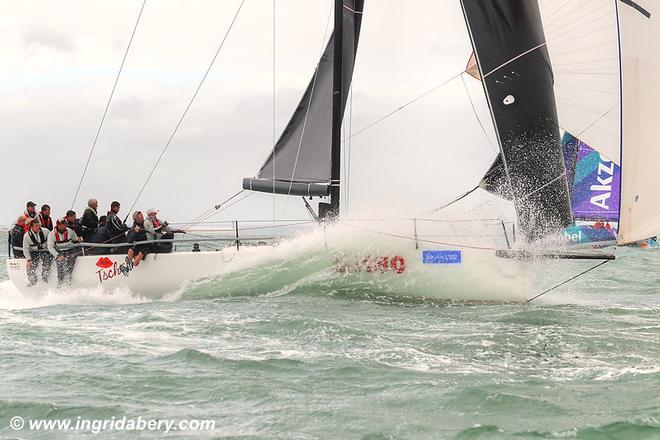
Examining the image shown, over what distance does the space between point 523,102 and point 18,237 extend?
310 inches

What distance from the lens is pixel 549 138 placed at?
1138 cm

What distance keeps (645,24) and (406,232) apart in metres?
4.14

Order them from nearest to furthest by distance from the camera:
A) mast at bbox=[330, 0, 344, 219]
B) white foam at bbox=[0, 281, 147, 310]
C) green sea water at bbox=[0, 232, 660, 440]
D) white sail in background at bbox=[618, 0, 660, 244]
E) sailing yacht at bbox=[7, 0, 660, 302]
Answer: green sea water at bbox=[0, 232, 660, 440] → white sail in background at bbox=[618, 0, 660, 244] → sailing yacht at bbox=[7, 0, 660, 302] → white foam at bbox=[0, 281, 147, 310] → mast at bbox=[330, 0, 344, 219]

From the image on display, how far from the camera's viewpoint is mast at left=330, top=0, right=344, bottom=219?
13016mm

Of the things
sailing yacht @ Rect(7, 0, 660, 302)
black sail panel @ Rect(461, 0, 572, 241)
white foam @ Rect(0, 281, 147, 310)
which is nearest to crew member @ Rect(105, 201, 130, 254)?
white foam @ Rect(0, 281, 147, 310)

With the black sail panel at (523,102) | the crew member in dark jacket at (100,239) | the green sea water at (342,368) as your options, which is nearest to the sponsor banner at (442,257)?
the green sea water at (342,368)

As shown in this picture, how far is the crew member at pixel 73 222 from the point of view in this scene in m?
13.6

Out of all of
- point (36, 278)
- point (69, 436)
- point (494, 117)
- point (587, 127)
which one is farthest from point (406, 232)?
point (69, 436)

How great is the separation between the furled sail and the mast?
0.04 m

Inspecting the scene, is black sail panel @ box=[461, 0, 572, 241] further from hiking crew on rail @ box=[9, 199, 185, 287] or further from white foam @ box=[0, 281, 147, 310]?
white foam @ box=[0, 281, 147, 310]

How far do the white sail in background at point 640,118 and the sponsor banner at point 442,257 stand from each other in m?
2.63

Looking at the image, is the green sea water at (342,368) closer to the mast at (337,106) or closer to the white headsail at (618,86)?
the white headsail at (618,86)

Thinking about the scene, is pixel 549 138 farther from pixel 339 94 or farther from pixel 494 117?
pixel 339 94

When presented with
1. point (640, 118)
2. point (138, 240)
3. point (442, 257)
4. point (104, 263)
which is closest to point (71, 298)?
point (104, 263)
